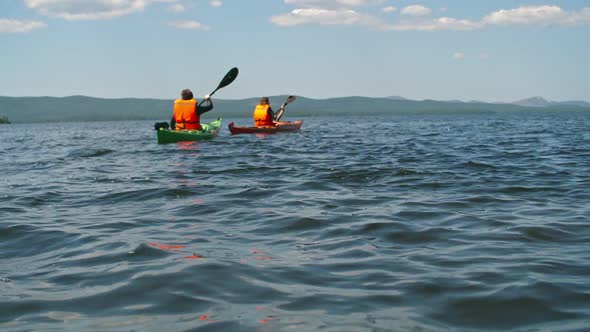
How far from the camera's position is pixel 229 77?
68.1 feet

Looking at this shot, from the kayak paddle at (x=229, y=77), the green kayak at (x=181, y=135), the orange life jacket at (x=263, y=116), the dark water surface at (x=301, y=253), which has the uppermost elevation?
the kayak paddle at (x=229, y=77)

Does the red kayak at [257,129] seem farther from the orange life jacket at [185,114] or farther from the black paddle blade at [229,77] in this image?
the orange life jacket at [185,114]

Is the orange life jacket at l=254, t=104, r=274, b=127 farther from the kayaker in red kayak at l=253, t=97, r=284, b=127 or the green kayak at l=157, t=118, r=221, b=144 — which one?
the green kayak at l=157, t=118, r=221, b=144

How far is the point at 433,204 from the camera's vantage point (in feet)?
21.8

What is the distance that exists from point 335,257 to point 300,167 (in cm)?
665

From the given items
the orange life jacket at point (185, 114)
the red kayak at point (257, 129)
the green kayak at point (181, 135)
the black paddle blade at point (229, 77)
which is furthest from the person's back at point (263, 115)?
the orange life jacket at point (185, 114)

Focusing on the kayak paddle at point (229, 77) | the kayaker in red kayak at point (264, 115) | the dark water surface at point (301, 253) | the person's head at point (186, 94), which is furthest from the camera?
the kayaker in red kayak at point (264, 115)

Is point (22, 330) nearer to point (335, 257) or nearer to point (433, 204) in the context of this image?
point (335, 257)

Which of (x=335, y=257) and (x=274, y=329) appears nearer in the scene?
(x=274, y=329)

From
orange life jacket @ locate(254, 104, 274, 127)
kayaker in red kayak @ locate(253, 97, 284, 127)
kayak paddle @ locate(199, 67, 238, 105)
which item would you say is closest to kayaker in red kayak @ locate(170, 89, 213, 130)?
kayak paddle @ locate(199, 67, 238, 105)

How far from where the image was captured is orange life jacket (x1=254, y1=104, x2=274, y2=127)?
22406mm

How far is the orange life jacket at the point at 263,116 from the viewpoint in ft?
73.5

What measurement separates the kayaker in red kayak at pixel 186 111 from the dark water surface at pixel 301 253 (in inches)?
328

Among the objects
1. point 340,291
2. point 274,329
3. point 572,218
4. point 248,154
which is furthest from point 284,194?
point 248,154
